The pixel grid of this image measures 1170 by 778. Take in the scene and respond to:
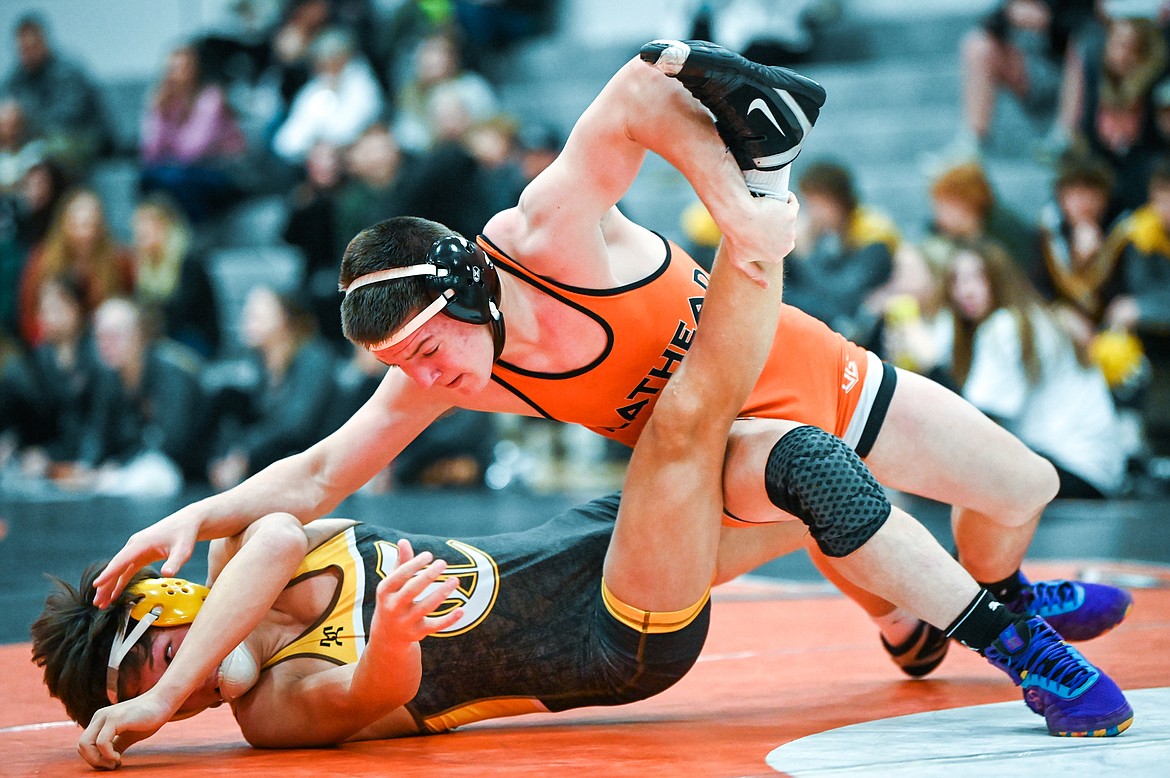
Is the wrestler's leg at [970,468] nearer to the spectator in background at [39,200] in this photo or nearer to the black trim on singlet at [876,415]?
the black trim on singlet at [876,415]

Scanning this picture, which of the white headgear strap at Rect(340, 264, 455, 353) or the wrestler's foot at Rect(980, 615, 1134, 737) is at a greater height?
the white headgear strap at Rect(340, 264, 455, 353)

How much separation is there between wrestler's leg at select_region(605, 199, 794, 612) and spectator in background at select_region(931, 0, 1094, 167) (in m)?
6.37

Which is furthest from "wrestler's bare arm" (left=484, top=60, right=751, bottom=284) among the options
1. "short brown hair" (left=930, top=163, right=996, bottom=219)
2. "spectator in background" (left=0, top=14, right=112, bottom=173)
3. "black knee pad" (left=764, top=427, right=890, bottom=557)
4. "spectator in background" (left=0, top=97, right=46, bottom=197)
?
"spectator in background" (left=0, top=14, right=112, bottom=173)

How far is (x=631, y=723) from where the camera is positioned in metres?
2.95

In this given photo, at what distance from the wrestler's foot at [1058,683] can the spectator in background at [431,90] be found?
7815 mm

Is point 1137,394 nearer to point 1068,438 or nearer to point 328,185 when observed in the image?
point 1068,438

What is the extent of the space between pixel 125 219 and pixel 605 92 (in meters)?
10.4

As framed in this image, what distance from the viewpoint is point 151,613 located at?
2680 millimetres

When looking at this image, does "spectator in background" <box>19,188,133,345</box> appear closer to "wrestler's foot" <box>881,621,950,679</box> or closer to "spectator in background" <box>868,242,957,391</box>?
"spectator in background" <box>868,242,957,391</box>

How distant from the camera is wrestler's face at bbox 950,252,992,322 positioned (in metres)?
6.80

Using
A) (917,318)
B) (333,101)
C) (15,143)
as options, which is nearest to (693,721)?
(917,318)

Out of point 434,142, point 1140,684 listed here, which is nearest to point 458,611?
point 1140,684

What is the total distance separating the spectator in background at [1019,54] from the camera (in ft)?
29.3

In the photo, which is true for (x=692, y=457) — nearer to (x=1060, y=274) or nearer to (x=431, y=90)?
(x=1060, y=274)
